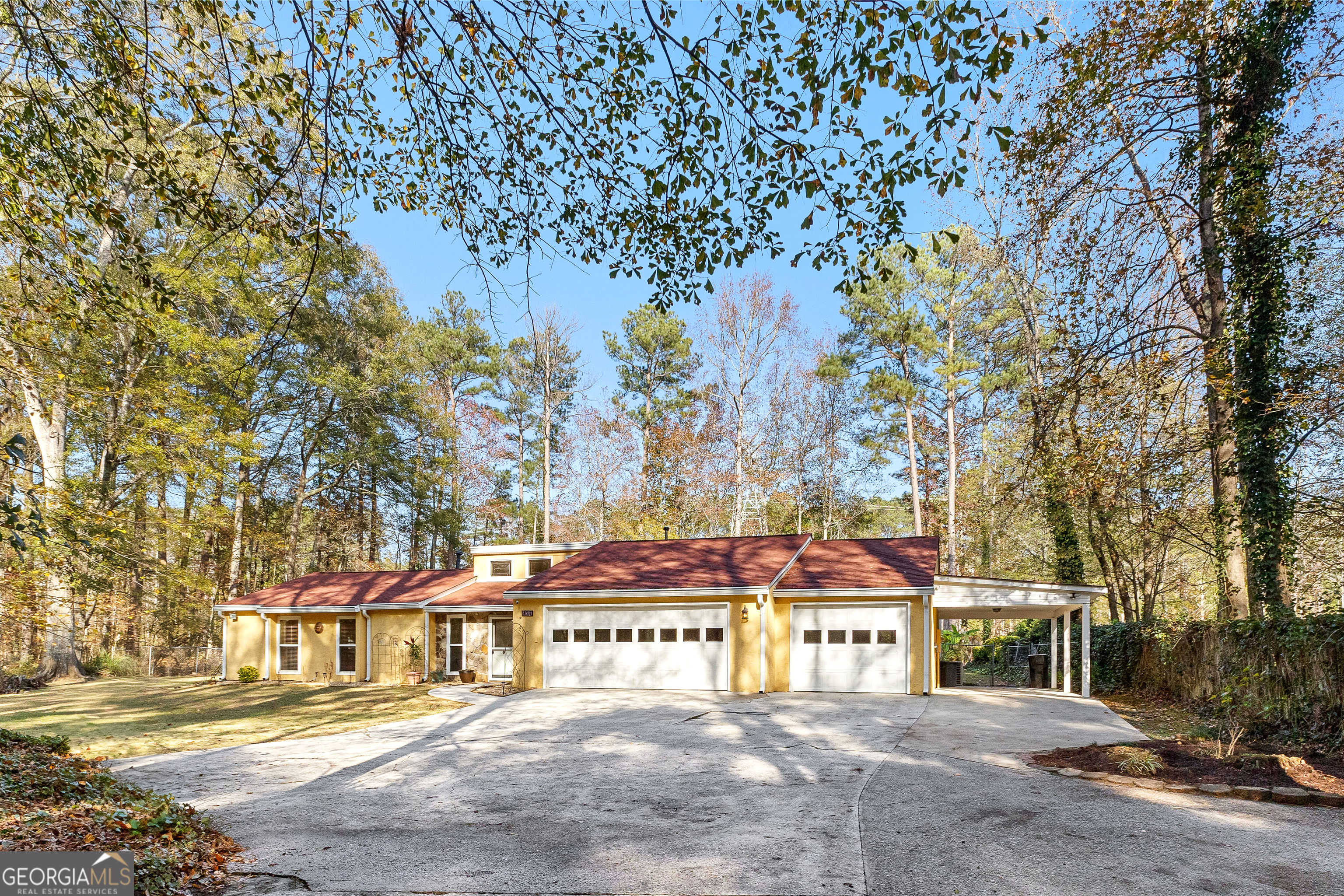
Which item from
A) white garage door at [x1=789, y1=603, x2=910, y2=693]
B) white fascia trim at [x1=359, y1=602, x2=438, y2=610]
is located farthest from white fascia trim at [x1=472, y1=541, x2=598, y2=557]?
white garage door at [x1=789, y1=603, x2=910, y2=693]

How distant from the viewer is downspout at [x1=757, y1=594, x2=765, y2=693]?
1634 cm

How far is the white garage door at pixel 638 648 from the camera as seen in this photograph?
55.5 ft

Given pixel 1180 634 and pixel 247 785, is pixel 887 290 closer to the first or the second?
pixel 1180 634

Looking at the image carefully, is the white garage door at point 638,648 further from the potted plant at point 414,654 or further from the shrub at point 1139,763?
the shrub at point 1139,763

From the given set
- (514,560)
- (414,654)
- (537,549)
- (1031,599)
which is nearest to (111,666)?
(414,654)

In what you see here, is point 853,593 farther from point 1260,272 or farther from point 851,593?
point 1260,272

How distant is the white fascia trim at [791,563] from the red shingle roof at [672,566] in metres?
0.08

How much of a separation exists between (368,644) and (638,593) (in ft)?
30.2

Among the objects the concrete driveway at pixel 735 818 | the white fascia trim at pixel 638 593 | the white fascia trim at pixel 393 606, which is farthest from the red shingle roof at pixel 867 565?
the white fascia trim at pixel 393 606

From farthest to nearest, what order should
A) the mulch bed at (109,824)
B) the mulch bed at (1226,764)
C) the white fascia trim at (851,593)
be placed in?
the white fascia trim at (851,593), the mulch bed at (1226,764), the mulch bed at (109,824)

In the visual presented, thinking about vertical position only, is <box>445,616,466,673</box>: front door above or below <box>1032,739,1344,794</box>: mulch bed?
below

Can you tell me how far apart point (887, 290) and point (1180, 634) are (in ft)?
55.3

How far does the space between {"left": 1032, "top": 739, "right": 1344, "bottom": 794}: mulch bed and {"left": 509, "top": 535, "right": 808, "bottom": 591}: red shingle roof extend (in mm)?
8561

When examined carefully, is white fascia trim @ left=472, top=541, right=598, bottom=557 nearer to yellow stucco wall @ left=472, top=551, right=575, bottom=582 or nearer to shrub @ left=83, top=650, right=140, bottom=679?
yellow stucco wall @ left=472, top=551, right=575, bottom=582
